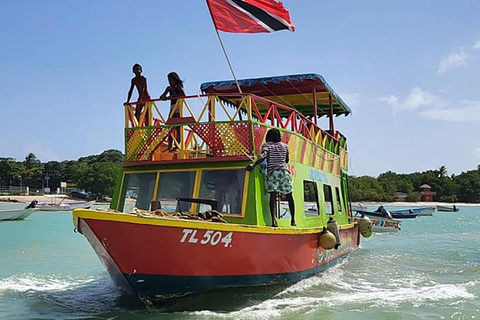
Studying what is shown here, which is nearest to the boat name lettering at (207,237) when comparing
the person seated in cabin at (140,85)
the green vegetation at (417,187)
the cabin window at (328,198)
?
the person seated in cabin at (140,85)

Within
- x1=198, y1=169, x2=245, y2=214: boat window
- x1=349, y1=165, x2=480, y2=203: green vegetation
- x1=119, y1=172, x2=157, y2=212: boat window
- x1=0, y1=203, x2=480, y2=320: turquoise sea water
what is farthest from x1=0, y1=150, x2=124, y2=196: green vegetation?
x1=198, y1=169, x2=245, y2=214: boat window

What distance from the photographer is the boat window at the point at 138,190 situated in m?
8.68

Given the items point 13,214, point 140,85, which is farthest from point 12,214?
point 140,85

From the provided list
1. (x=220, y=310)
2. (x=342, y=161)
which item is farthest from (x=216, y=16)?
(x=342, y=161)

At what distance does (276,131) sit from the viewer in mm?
8211

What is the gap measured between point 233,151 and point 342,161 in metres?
7.00

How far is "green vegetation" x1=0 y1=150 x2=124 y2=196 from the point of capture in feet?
244

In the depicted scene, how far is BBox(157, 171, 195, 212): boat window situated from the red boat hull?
5.21 feet

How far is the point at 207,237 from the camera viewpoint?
6.75 meters

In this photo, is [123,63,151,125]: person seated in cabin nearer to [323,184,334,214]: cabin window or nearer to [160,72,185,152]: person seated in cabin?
[160,72,185,152]: person seated in cabin

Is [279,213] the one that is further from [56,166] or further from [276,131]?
[56,166]

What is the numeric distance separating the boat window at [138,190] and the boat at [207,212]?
0.7 inches

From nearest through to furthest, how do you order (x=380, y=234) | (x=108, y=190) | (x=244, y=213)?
(x=244, y=213) < (x=380, y=234) < (x=108, y=190)

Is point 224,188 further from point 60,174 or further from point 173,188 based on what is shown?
point 60,174
